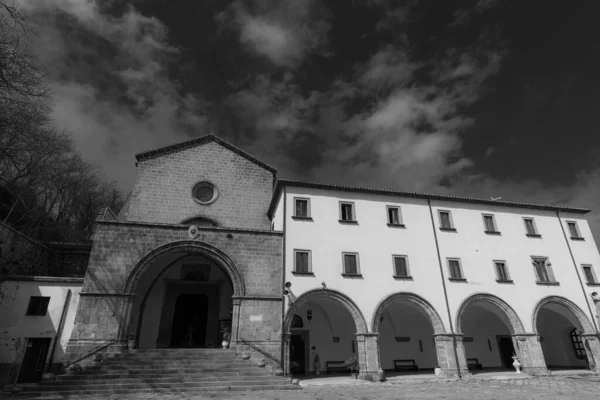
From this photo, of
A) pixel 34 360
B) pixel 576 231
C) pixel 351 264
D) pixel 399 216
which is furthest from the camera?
pixel 576 231

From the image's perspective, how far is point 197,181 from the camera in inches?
802

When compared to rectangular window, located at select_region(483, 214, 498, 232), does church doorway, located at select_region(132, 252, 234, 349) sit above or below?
below

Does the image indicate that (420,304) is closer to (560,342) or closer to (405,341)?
(405,341)

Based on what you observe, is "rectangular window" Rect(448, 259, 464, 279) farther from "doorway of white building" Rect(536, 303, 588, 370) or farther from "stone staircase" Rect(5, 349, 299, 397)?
"stone staircase" Rect(5, 349, 299, 397)

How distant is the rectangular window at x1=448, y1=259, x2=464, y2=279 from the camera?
17.7 m

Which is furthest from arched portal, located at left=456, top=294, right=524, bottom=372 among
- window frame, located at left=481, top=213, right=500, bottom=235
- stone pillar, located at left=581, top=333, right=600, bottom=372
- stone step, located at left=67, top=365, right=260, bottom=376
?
stone step, located at left=67, top=365, right=260, bottom=376

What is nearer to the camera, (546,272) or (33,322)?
(33,322)

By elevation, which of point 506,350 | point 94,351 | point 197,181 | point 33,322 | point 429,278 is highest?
point 197,181

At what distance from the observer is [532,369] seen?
1670cm

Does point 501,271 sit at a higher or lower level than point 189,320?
higher

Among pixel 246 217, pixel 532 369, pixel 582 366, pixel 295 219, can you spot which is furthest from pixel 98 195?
pixel 582 366

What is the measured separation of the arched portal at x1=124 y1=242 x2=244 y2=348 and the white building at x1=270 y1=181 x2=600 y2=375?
4056mm

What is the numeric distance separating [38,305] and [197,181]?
946 centimetres

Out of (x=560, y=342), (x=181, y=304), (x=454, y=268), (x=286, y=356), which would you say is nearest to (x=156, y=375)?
(x=286, y=356)
